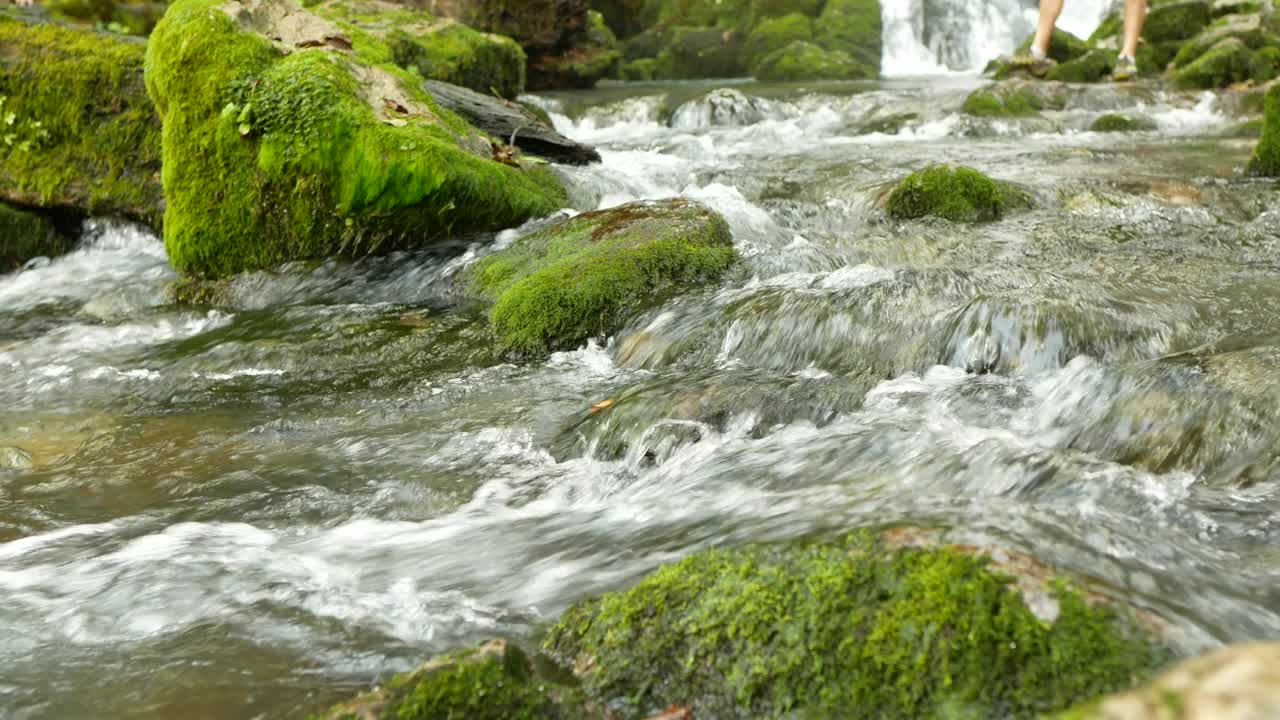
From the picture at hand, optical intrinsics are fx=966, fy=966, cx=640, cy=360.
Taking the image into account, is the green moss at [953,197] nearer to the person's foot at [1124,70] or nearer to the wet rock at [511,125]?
the wet rock at [511,125]

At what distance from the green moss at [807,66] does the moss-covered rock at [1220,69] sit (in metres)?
8.55

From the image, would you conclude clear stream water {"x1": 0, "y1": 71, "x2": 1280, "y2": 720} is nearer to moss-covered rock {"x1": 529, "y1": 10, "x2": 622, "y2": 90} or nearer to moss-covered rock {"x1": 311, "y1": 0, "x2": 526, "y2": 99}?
moss-covered rock {"x1": 311, "y1": 0, "x2": 526, "y2": 99}

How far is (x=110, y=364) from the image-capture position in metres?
6.05

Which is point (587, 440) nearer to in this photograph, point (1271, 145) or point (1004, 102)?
point (1271, 145)

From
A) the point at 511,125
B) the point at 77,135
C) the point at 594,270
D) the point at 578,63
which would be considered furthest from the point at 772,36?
the point at 594,270

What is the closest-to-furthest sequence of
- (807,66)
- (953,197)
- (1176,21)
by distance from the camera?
(953,197) < (1176,21) < (807,66)

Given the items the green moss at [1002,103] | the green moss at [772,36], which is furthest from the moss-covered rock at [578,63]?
the green moss at [1002,103]

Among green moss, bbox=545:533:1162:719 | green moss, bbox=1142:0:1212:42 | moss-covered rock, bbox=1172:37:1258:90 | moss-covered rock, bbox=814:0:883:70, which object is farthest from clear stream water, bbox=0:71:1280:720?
moss-covered rock, bbox=814:0:883:70

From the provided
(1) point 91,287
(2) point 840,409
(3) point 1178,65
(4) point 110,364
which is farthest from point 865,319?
(3) point 1178,65

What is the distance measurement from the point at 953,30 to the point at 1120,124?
1507cm

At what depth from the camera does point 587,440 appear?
4305 millimetres

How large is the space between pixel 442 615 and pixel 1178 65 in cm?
1716

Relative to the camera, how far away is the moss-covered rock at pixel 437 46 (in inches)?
483

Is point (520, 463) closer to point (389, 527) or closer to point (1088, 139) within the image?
point (389, 527)
